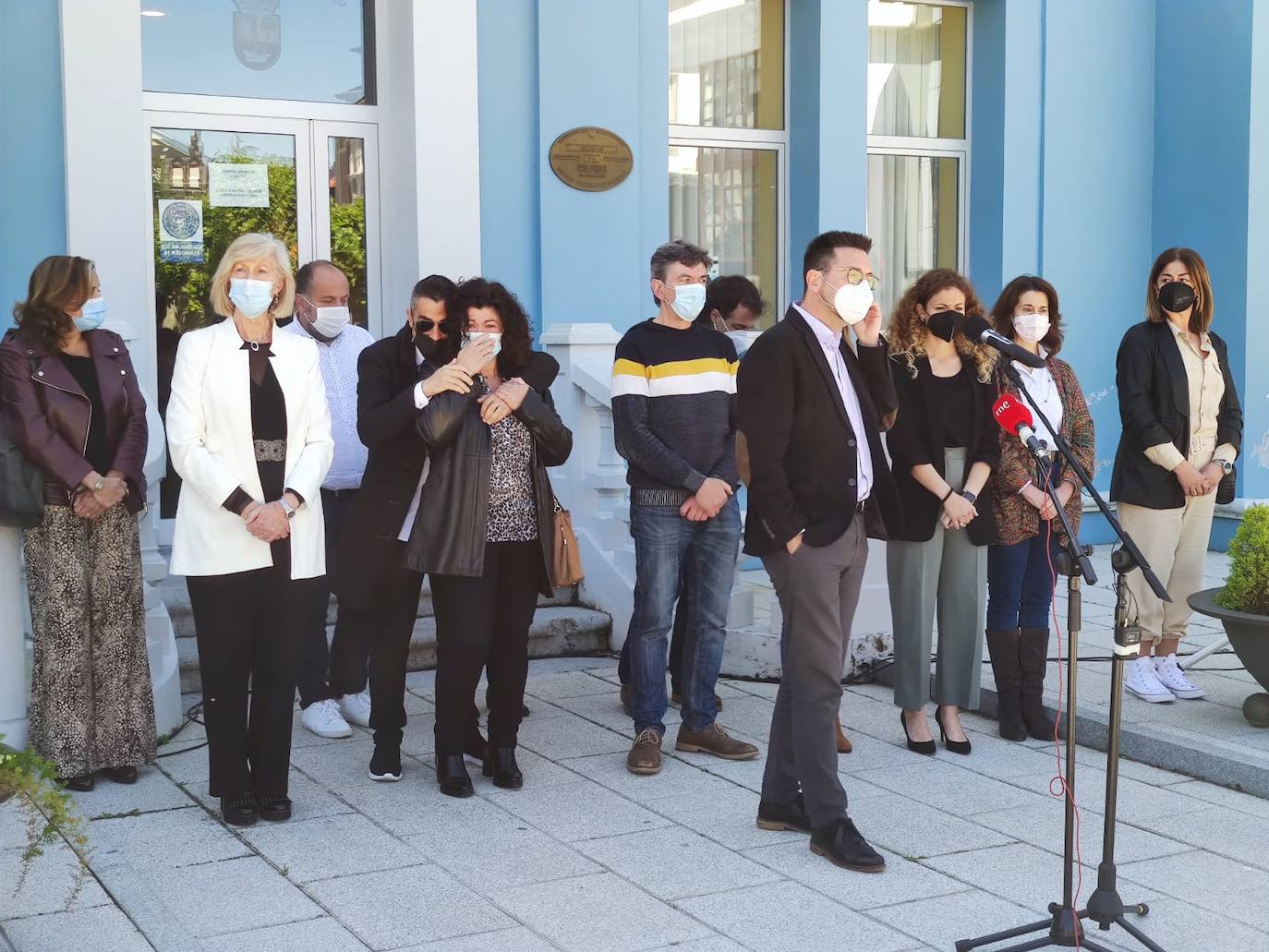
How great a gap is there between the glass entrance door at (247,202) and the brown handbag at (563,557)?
3.24 meters

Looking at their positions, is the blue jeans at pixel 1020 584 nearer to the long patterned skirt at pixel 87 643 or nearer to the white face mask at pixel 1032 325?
the white face mask at pixel 1032 325

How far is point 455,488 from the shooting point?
528cm

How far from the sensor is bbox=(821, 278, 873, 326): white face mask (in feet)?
15.8

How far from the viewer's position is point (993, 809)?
532 cm

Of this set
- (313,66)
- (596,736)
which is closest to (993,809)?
(596,736)

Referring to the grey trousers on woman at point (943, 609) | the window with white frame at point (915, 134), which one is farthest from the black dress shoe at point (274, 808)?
the window with white frame at point (915, 134)

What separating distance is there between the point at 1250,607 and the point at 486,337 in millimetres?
3279

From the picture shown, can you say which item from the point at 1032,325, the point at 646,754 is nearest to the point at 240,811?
the point at 646,754

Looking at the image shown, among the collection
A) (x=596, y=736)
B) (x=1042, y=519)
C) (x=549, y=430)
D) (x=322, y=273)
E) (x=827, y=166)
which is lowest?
(x=596, y=736)

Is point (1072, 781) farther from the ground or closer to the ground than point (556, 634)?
farther from the ground

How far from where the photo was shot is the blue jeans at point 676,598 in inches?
231

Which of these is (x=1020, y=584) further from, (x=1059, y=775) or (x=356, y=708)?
(x=356, y=708)

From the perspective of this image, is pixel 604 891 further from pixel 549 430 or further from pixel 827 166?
pixel 827 166

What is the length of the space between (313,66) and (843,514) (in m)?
5.08
